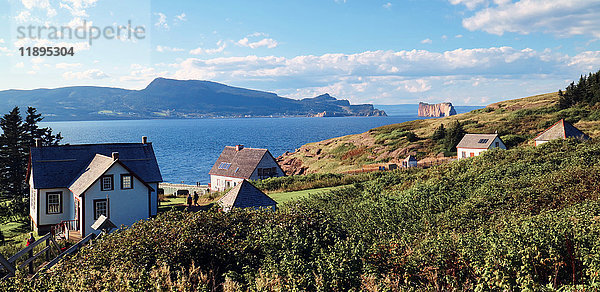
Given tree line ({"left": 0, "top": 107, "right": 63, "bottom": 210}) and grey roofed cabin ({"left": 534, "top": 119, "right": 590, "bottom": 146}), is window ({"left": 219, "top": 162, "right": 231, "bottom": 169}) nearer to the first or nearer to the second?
tree line ({"left": 0, "top": 107, "right": 63, "bottom": 210})

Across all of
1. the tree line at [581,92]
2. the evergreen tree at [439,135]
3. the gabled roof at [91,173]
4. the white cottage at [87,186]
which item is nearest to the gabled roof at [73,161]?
the white cottage at [87,186]

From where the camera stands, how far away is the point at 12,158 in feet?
155

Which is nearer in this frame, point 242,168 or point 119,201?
point 119,201

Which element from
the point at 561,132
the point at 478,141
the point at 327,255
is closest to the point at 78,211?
the point at 327,255

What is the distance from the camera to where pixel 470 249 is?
1172cm

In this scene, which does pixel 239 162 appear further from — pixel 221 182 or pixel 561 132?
pixel 561 132

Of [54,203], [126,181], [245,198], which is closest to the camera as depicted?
[245,198]

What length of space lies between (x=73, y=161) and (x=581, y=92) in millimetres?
99124

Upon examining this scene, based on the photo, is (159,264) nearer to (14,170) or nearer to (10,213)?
(10,213)

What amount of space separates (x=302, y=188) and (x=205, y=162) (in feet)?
278

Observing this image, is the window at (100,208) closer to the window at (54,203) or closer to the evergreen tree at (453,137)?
the window at (54,203)

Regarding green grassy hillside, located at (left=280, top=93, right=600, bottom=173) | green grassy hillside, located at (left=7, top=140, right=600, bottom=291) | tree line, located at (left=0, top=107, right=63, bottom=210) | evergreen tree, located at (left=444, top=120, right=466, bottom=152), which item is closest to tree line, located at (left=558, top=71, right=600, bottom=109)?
green grassy hillside, located at (left=280, top=93, right=600, bottom=173)

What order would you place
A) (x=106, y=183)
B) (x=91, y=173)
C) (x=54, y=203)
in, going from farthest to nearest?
(x=54, y=203) → (x=91, y=173) → (x=106, y=183)

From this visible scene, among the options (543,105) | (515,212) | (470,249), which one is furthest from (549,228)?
(543,105)
